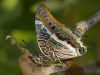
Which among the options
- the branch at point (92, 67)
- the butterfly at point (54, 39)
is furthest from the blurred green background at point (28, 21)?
the butterfly at point (54, 39)

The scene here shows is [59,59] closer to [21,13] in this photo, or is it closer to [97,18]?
[97,18]

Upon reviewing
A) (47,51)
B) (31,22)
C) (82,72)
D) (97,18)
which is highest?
(31,22)

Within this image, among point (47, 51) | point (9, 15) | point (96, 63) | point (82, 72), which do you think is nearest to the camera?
point (82, 72)

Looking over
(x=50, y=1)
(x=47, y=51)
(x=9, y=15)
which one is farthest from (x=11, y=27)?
(x=47, y=51)

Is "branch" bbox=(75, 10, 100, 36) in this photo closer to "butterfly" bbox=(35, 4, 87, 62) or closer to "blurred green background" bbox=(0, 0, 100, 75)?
"butterfly" bbox=(35, 4, 87, 62)

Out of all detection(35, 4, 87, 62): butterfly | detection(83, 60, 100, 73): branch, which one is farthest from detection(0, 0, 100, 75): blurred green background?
detection(35, 4, 87, 62): butterfly

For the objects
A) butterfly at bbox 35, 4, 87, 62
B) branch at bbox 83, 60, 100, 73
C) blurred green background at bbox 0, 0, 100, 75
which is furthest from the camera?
blurred green background at bbox 0, 0, 100, 75

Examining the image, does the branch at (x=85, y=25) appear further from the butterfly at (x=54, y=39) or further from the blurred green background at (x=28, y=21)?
the blurred green background at (x=28, y=21)
